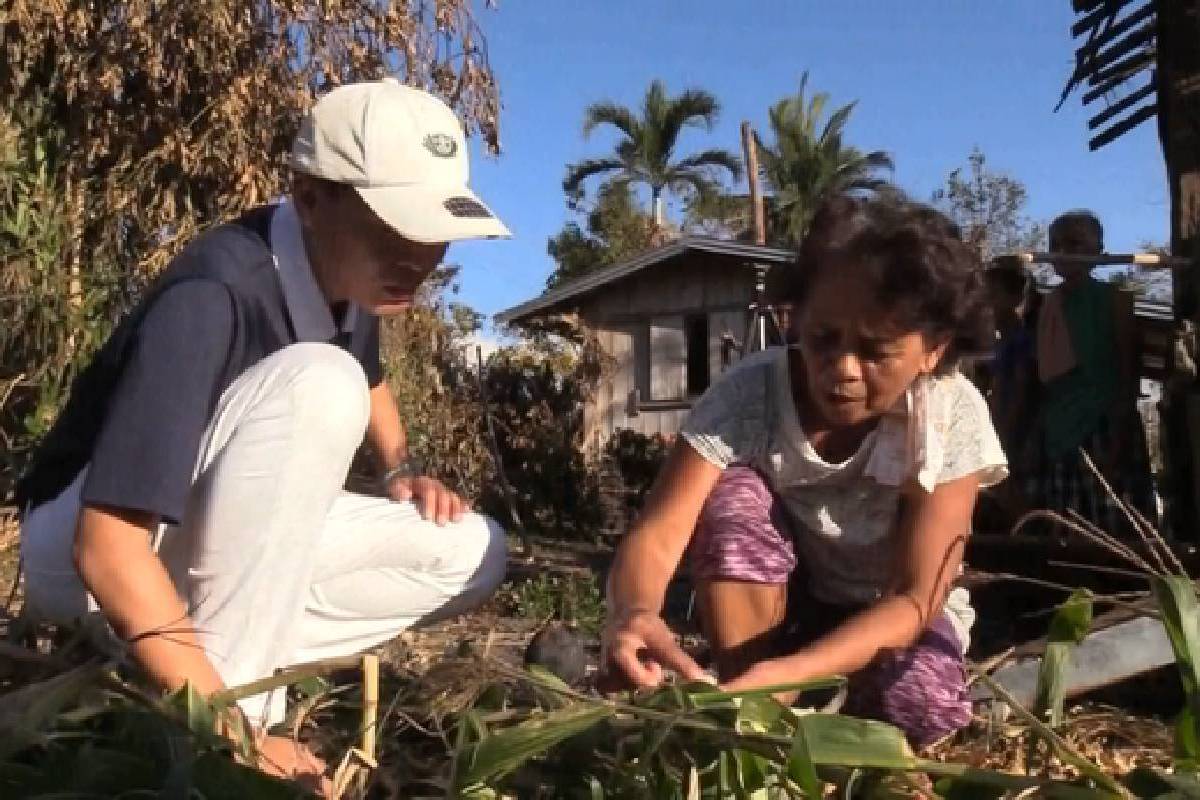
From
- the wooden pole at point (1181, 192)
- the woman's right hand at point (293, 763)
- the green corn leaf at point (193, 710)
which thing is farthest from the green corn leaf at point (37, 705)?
the wooden pole at point (1181, 192)

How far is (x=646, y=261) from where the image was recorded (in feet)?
Answer: 55.7

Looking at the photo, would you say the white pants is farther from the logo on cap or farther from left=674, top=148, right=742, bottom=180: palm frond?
left=674, top=148, right=742, bottom=180: palm frond

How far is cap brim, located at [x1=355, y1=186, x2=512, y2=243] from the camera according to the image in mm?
2309

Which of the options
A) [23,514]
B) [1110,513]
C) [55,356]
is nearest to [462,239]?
[23,514]

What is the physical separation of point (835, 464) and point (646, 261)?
1455 cm

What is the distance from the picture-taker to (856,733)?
1528 mm

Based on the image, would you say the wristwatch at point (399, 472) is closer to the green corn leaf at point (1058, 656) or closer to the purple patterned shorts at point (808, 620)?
the purple patterned shorts at point (808, 620)

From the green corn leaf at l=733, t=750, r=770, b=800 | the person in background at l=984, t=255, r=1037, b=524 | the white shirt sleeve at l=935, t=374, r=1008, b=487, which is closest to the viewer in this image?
the green corn leaf at l=733, t=750, r=770, b=800

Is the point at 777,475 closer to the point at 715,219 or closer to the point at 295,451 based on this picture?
the point at 295,451

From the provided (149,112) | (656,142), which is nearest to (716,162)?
(656,142)

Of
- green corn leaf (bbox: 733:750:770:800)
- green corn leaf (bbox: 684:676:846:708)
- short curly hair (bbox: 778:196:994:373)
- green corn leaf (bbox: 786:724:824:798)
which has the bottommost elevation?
green corn leaf (bbox: 733:750:770:800)

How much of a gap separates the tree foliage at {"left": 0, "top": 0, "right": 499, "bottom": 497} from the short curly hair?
20.3 feet

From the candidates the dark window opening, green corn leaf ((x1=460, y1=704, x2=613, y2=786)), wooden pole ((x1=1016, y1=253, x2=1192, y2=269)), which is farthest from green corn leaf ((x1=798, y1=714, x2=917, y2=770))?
the dark window opening

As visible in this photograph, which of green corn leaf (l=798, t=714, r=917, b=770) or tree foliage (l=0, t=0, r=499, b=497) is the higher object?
tree foliage (l=0, t=0, r=499, b=497)
